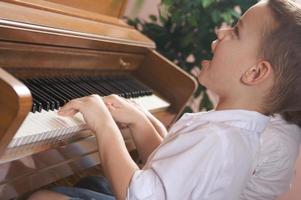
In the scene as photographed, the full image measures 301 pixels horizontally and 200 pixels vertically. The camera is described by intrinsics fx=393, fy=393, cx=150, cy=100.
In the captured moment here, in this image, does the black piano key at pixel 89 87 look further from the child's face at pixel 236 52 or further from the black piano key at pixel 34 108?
the child's face at pixel 236 52

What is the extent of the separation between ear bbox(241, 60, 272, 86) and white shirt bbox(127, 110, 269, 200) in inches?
2.9

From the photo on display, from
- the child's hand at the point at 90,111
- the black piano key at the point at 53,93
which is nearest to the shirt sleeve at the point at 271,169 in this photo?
the child's hand at the point at 90,111

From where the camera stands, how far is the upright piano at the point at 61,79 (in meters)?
0.83

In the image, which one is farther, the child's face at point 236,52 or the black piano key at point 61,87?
the black piano key at point 61,87

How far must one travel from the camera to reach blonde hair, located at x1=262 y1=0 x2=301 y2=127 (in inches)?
33.9

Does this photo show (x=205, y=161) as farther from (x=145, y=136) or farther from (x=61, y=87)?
(x=61, y=87)

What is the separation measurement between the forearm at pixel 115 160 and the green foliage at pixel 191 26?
130cm

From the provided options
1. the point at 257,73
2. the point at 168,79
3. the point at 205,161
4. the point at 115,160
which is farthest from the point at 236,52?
the point at 168,79

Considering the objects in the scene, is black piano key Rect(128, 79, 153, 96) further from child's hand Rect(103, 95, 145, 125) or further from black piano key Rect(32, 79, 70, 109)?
black piano key Rect(32, 79, 70, 109)

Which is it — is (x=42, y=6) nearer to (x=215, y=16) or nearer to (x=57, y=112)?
(x=57, y=112)

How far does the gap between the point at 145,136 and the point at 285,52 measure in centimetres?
52

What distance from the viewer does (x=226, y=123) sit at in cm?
91

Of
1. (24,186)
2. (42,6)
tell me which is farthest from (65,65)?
(24,186)

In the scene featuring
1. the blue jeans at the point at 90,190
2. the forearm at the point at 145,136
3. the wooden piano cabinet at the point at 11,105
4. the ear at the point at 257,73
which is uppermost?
the ear at the point at 257,73
